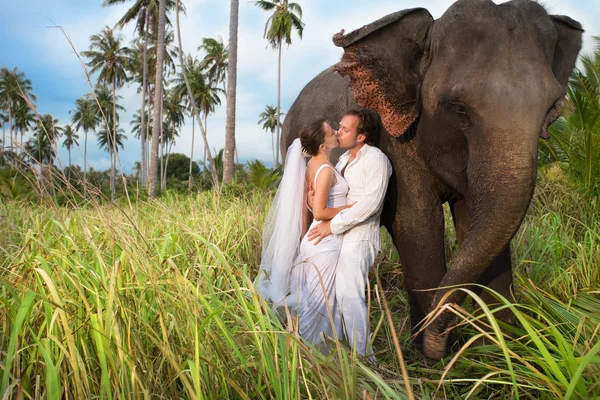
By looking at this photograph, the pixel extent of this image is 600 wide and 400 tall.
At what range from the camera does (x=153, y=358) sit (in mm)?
2412

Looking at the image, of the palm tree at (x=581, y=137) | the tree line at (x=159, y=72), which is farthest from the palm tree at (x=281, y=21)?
the palm tree at (x=581, y=137)

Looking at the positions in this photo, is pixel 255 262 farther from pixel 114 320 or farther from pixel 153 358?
pixel 114 320

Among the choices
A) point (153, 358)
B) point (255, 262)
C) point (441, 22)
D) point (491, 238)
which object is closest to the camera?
point (153, 358)

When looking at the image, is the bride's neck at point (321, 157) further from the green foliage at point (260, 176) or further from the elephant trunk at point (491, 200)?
the green foliage at point (260, 176)

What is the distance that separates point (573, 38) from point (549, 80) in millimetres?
906

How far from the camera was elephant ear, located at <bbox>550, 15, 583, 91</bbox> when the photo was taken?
3.31m

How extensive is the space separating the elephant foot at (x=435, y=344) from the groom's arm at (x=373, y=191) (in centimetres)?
86

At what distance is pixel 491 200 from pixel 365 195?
87cm

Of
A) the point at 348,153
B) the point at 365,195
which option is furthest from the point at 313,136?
the point at 365,195

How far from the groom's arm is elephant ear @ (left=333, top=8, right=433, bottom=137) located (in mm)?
293

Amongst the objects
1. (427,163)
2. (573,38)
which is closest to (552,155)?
(573,38)

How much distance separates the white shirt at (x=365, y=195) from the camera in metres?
3.29

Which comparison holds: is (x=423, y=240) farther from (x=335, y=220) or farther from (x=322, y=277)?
(x=322, y=277)

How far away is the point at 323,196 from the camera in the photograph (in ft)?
11.6
